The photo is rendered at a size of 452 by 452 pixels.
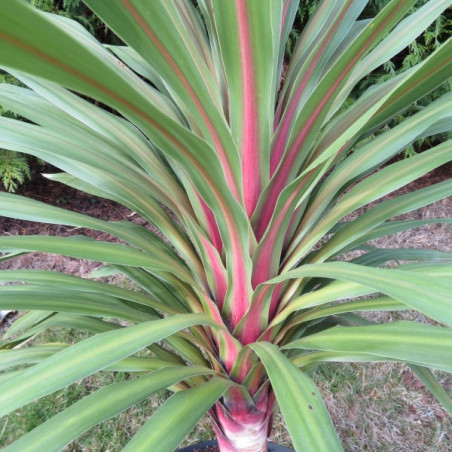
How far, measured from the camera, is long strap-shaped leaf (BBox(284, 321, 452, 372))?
0.50 meters

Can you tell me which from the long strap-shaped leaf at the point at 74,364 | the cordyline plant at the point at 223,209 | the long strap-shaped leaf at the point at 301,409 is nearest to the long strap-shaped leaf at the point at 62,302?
the cordyline plant at the point at 223,209

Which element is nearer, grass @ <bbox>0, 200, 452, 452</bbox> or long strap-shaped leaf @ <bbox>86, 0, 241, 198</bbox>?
long strap-shaped leaf @ <bbox>86, 0, 241, 198</bbox>

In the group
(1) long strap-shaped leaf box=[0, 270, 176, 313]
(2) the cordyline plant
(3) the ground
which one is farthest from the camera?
(3) the ground

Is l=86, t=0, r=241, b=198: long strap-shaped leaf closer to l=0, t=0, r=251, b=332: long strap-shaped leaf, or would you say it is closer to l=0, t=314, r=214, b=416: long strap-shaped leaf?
l=0, t=0, r=251, b=332: long strap-shaped leaf

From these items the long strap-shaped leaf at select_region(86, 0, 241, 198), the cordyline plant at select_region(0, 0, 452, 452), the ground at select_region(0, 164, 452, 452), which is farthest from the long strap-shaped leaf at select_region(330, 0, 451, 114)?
the ground at select_region(0, 164, 452, 452)

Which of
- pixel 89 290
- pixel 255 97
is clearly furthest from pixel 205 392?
pixel 255 97

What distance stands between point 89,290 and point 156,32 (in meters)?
0.39

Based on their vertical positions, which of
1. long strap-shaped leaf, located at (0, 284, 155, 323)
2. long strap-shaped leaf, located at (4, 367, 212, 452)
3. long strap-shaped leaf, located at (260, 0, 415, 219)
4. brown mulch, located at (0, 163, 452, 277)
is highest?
brown mulch, located at (0, 163, 452, 277)

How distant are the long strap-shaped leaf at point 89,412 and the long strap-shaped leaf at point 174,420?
28mm

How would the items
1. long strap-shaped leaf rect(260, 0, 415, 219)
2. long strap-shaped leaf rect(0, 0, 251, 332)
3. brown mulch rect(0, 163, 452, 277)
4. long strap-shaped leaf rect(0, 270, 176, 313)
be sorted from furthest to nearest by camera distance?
brown mulch rect(0, 163, 452, 277), long strap-shaped leaf rect(0, 270, 176, 313), long strap-shaped leaf rect(260, 0, 415, 219), long strap-shaped leaf rect(0, 0, 251, 332)

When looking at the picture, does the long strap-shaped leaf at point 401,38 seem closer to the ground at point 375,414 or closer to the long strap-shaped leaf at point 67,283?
the long strap-shaped leaf at point 67,283

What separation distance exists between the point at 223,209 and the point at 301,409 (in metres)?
0.23

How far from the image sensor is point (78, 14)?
6.71 feet

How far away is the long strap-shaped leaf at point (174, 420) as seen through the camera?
0.50 m
